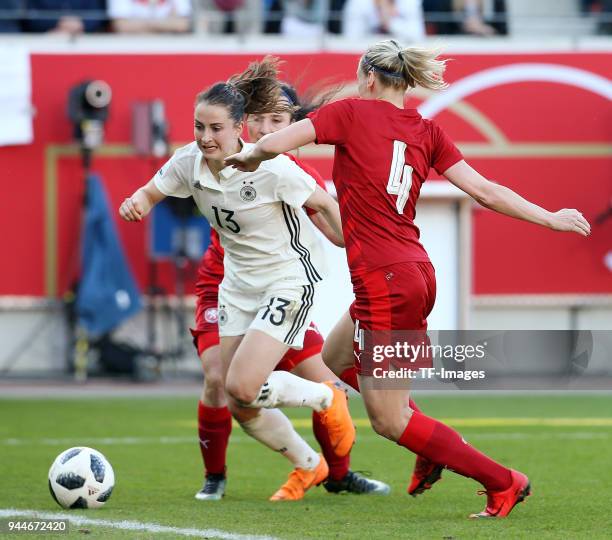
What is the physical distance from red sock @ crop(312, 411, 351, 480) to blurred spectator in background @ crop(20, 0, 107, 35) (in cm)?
852

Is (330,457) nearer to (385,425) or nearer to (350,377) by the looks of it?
(350,377)

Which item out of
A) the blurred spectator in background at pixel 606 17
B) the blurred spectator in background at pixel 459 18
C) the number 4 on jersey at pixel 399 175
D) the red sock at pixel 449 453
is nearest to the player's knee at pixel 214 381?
the red sock at pixel 449 453

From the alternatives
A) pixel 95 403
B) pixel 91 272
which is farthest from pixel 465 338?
pixel 91 272

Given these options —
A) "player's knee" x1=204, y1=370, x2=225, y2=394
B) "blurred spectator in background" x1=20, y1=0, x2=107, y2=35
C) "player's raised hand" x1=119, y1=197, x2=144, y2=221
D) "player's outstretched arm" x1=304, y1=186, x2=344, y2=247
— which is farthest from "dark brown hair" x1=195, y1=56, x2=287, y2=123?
"blurred spectator in background" x1=20, y1=0, x2=107, y2=35

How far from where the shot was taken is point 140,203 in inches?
250

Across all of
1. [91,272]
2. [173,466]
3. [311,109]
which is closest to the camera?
[311,109]

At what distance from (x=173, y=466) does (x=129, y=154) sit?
6925 mm

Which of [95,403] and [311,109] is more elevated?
[311,109]

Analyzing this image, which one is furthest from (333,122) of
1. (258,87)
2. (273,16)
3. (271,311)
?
(273,16)

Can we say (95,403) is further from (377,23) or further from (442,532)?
(442,532)

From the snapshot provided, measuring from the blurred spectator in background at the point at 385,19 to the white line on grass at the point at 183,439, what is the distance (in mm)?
6067

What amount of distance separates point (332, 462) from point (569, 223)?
229cm

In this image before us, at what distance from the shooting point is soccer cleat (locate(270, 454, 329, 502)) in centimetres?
695

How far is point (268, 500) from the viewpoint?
6902 mm
